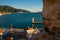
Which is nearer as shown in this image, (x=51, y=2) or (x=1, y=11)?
(x=51, y=2)

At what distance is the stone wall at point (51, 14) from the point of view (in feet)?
10.3

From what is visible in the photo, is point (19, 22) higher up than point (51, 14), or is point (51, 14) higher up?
point (51, 14)

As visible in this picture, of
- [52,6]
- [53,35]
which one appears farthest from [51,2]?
[53,35]

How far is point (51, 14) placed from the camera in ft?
10.7

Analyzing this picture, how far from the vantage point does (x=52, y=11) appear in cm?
323

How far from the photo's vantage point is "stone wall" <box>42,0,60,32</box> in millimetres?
3145

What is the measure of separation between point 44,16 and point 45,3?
0.78ft

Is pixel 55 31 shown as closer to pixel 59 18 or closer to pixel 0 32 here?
pixel 59 18

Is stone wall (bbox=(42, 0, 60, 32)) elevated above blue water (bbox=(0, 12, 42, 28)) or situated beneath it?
elevated above

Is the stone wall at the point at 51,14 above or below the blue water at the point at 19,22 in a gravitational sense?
above

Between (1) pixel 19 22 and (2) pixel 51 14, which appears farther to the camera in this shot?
(1) pixel 19 22

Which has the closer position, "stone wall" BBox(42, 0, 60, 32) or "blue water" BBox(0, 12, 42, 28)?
"stone wall" BBox(42, 0, 60, 32)

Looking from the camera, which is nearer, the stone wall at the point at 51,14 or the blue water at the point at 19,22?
the stone wall at the point at 51,14

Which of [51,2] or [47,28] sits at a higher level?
[51,2]
